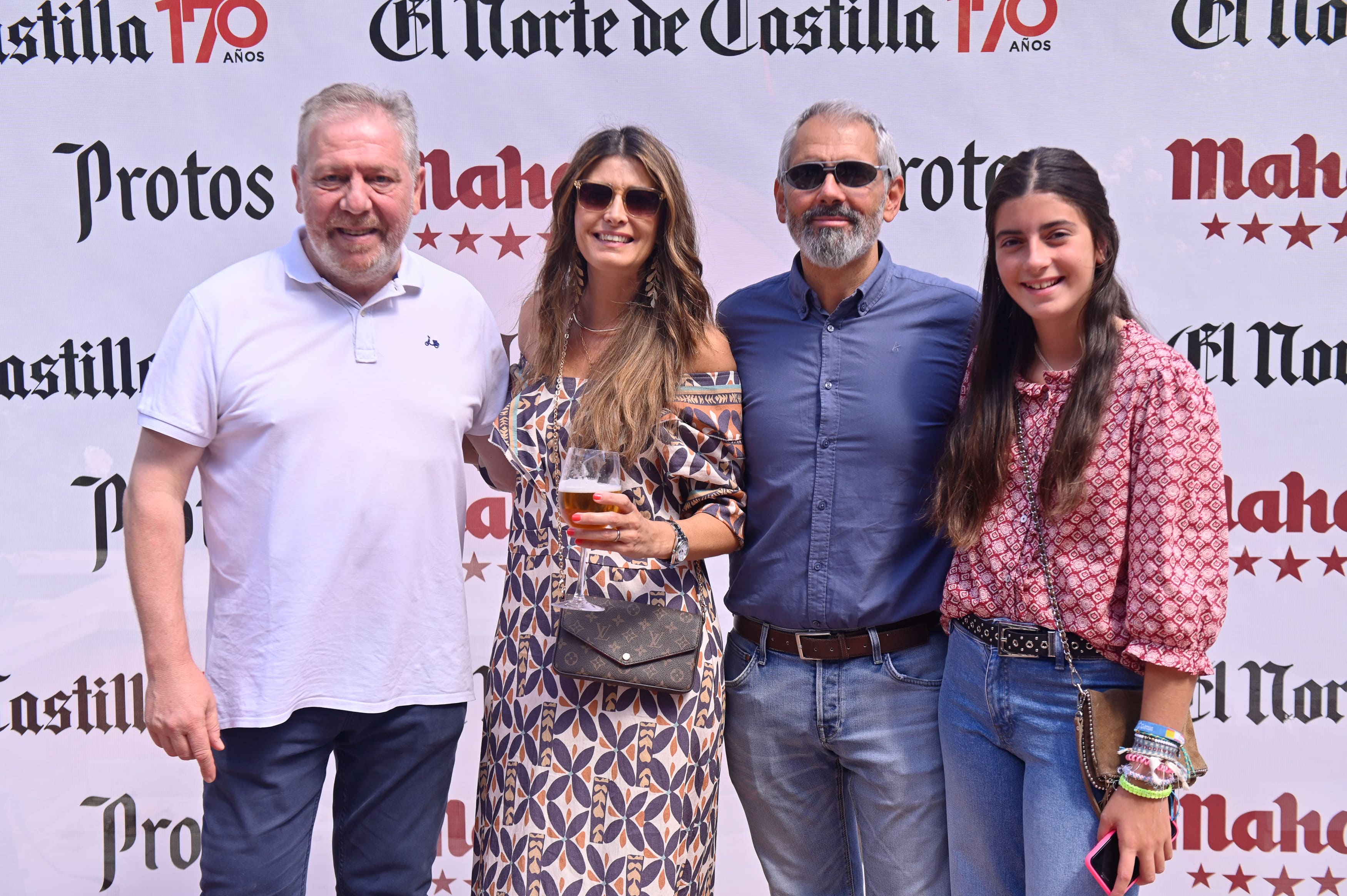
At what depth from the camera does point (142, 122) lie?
3.25m

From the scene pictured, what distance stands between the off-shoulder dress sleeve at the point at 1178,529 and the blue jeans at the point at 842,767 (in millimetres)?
567

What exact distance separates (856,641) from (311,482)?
1210 millimetres

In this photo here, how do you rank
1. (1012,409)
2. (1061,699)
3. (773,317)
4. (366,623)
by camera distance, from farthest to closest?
(773,317), (366,623), (1012,409), (1061,699)

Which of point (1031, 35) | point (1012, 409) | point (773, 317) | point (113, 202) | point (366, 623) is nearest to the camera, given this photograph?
point (1012, 409)

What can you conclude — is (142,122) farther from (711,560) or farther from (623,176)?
(711,560)

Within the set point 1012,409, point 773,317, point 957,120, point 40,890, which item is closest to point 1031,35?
point 957,120

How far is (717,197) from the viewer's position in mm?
3248

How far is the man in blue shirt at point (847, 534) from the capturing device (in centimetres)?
221

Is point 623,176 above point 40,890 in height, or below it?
above

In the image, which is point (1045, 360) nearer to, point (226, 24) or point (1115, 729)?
point (1115, 729)

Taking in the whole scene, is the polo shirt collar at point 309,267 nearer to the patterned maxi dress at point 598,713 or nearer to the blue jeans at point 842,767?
the patterned maxi dress at point 598,713

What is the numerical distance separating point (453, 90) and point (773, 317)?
1.50m

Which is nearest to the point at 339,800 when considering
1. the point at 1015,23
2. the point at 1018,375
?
the point at 1018,375

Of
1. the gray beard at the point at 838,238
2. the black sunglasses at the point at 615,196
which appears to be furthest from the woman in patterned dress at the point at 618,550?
the gray beard at the point at 838,238
